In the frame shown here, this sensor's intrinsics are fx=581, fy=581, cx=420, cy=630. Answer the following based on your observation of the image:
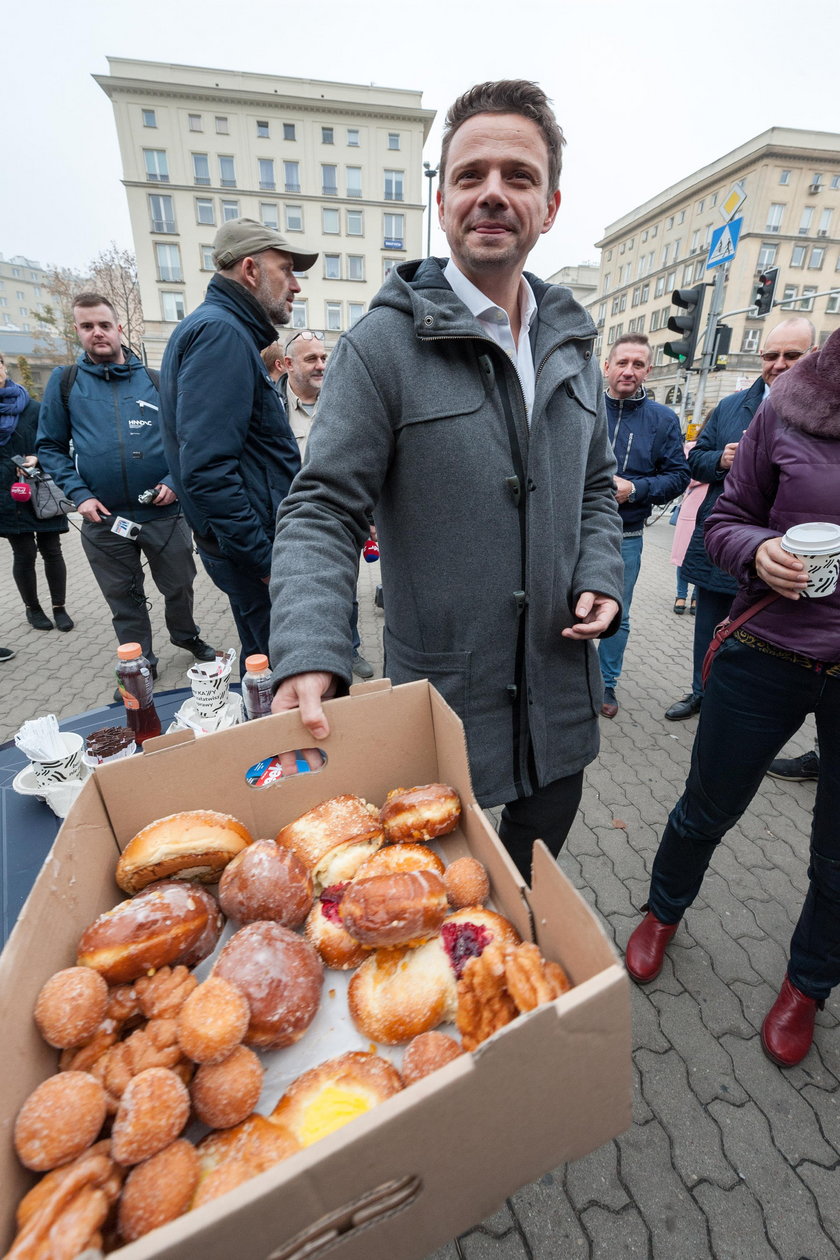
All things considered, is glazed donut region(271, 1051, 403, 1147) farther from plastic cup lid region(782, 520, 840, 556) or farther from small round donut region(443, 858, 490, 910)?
plastic cup lid region(782, 520, 840, 556)

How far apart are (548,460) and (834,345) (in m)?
0.88

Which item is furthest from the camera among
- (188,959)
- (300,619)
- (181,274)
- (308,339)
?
(181,274)

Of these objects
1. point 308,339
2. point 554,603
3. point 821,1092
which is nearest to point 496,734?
point 554,603

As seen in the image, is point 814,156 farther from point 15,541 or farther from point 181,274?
point 15,541

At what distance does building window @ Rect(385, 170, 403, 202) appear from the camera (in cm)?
3438

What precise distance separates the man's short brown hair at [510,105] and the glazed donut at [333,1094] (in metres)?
1.83

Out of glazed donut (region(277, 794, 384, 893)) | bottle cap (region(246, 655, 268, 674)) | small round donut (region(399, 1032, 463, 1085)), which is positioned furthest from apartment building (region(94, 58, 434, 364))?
small round donut (region(399, 1032, 463, 1085))

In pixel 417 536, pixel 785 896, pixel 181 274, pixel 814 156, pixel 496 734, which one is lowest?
pixel 785 896

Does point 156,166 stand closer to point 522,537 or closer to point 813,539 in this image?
point 522,537

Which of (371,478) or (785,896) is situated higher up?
(371,478)

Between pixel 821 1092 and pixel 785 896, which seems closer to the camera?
pixel 821 1092

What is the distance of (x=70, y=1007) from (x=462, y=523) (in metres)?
1.12

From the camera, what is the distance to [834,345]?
1.56 m

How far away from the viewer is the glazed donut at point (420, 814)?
1.07 m
